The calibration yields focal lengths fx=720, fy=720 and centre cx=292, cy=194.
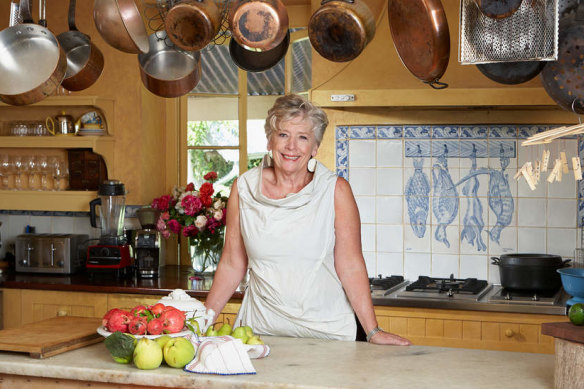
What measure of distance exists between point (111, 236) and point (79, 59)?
4.98 ft

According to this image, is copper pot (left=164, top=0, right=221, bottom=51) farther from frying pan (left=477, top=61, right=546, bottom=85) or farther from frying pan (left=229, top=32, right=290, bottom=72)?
frying pan (left=477, top=61, right=546, bottom=85)

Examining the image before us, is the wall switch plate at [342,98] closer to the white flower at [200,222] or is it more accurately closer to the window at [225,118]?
the window at [225,118]

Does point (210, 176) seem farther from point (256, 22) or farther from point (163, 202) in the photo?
point (256, 22)

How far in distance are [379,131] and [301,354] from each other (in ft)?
6.84

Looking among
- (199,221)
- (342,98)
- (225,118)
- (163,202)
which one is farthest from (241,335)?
(225,118)

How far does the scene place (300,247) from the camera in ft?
8.05

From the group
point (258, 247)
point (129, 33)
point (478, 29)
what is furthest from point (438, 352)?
point (129, 33)

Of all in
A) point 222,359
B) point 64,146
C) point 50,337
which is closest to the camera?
point 222,359

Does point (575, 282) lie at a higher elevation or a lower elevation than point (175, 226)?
lower

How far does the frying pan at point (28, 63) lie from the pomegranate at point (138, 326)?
807 millimetres

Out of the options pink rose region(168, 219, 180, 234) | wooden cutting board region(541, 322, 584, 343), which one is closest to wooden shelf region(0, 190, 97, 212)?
pink rose region(168, 219, 180, 234)

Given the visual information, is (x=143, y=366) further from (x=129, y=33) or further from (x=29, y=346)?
(x=129, y=33)

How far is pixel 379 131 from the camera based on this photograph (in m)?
3.93

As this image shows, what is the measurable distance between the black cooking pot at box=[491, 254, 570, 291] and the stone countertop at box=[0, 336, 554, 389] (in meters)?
1.45
